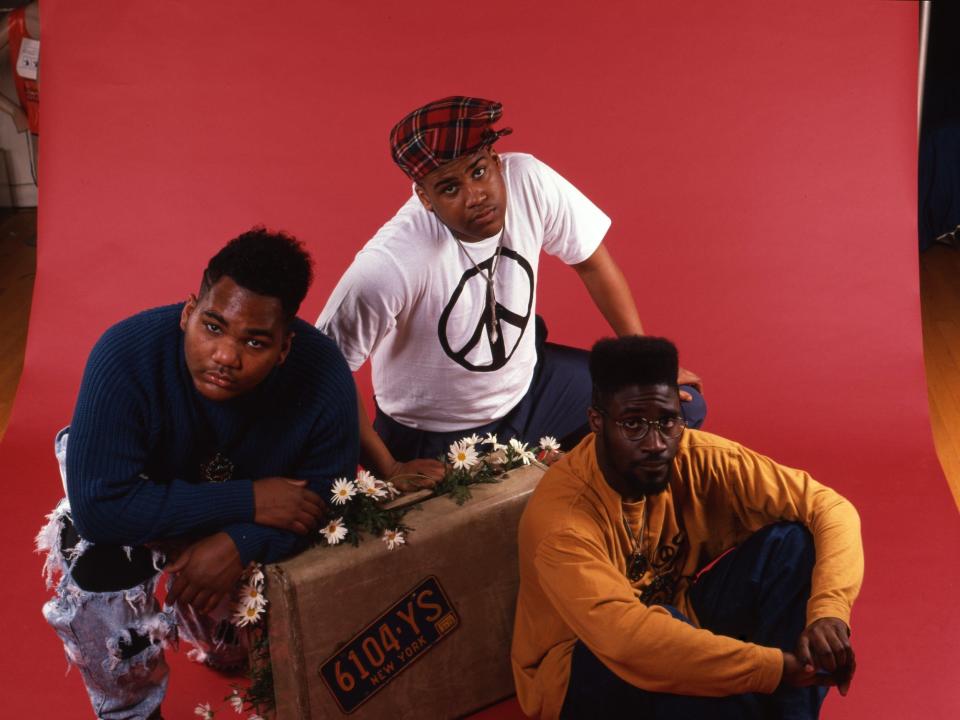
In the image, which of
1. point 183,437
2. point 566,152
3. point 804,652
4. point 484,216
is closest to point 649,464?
point 804,652

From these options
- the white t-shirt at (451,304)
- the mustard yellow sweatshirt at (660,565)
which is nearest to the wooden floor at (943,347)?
the mustard yellow sweatshirt at (660,565)

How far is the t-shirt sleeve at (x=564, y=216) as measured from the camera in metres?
2.94

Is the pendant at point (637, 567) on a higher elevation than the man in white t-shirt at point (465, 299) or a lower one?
lower

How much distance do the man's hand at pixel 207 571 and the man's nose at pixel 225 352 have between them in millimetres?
361

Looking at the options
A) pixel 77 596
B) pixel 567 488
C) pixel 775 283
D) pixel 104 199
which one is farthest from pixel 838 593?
pixel 104 199

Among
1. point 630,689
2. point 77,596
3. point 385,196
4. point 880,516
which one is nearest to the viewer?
point 630,689

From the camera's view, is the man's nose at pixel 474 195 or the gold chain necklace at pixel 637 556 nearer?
the gold chain necklace at pixel 637 556

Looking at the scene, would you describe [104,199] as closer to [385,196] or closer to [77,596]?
[385,196]

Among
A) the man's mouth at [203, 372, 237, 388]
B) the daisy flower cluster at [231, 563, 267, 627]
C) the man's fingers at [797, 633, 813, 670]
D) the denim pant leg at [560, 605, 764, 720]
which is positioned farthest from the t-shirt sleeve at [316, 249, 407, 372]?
the man's fingers at [797, 633, 813, 670]

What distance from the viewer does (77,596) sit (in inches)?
91.6

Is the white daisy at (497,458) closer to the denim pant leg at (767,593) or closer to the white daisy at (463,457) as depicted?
the white daisy at (463,457)

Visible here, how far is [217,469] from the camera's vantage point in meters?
2.43

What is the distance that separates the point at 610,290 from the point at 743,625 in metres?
1.09

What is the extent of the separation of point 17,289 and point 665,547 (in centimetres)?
396
